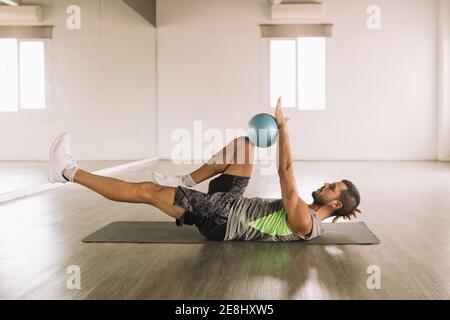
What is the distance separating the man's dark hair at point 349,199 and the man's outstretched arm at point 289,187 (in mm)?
189

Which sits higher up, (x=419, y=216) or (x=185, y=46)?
(x=185, y=46)

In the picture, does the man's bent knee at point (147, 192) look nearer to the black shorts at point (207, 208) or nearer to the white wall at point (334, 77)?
the black shorts at point (207, 208)

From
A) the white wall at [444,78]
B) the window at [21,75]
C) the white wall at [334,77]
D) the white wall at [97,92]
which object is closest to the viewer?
the window at [21,75]

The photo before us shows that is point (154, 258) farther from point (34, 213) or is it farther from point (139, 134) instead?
point (139, 134)

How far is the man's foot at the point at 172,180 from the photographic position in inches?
116

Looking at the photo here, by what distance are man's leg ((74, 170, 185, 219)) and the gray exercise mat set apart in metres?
0.30

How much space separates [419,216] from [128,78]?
17.4 feet

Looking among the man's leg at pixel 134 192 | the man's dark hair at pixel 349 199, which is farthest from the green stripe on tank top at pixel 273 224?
the man's leg at pixel 134 192

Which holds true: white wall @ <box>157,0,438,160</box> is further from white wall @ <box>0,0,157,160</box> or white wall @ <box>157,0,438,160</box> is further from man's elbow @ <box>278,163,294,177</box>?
man's elbow @ <box>278,163,294,177</box>

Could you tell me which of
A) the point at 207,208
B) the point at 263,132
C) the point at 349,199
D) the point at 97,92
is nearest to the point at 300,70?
the point at 97,92

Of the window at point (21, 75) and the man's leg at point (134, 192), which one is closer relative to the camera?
the man's leg at point (134, 192)

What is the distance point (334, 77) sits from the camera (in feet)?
32.3
